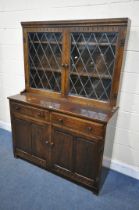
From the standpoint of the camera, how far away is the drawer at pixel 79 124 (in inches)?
60.5

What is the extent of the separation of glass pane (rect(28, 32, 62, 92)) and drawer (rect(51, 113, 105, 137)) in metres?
0.41

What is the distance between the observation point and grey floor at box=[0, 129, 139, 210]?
1.64 meters

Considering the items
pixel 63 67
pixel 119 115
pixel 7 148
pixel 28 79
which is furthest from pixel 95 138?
pixel 7 148

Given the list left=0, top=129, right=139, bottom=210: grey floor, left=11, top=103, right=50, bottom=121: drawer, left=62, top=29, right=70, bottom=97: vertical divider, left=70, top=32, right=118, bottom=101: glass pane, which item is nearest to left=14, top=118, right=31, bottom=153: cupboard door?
left=11, top=103, right=50, bottom=121: drawer

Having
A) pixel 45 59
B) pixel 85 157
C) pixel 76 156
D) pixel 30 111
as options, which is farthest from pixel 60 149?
pixel 45 59

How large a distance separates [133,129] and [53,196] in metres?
1.14

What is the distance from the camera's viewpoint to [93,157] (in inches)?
64.9

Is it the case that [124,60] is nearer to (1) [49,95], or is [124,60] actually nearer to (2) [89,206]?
(1) [49,95]

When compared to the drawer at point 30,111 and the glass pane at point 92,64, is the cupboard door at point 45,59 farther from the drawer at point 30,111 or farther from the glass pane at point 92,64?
the drawer at point 30,111

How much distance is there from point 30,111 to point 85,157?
2.59 feet

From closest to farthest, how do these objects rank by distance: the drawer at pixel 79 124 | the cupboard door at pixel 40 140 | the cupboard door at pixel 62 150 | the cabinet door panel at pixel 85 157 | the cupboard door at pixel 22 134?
1. the drawer at pixel 79 124
2. the cabinet door panel at pixel 85 157
3. the cupboard door at pixel 62 150
4. the cupboard door at pixel 40 140
5. the cupboard door at pixel 22 134

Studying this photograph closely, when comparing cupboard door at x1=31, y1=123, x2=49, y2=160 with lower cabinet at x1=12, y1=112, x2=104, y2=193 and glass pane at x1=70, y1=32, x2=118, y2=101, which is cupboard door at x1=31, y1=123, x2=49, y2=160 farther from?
glass pane at x1=70, y1=32, x2=118, y2=101

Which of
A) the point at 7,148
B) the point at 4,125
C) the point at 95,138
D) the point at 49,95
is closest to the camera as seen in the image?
the point at 95,138

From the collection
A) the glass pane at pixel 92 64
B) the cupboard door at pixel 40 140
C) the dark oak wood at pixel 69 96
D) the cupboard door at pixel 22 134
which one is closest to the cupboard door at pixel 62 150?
the dark oak wood at pixel 69 96
